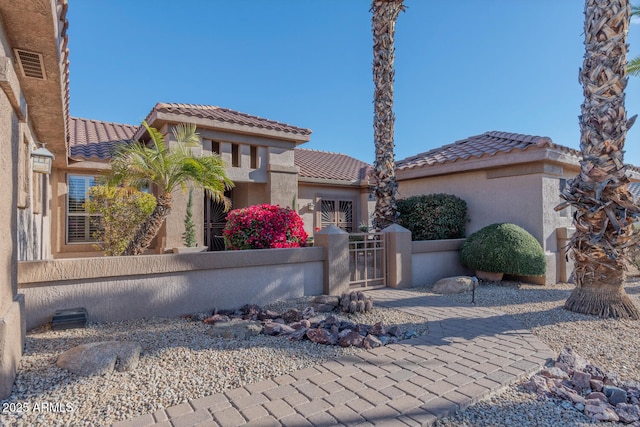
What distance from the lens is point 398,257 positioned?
853 cm

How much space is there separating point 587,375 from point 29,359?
6.03 m

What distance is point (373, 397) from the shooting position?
3.14m

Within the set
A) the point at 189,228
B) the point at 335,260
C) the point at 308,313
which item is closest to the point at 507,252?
the point at 335,260

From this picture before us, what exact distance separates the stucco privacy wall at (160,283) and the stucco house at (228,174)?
5.74 metres

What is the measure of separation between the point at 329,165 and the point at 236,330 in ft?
48.2

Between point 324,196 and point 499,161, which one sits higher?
point 499,161

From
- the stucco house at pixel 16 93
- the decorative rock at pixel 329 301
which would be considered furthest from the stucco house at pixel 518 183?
the stucco house at pixel 16 93

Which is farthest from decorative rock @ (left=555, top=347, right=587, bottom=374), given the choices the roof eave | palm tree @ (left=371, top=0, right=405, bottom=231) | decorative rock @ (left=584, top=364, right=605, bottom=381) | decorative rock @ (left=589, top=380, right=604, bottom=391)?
the roof eave

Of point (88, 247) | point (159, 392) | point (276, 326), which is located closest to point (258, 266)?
point (276, 326)

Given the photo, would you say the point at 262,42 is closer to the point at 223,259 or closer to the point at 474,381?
the point at 223,259

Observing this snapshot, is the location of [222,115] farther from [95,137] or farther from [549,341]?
[549,341]

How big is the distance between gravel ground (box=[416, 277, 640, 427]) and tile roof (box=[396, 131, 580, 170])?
3863 mm

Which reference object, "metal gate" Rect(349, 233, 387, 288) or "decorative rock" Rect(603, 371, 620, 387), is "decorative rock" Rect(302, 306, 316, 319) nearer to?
"metal gate" Rect(349, 233, 387, 288)

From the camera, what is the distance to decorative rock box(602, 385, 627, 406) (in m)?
3.17
